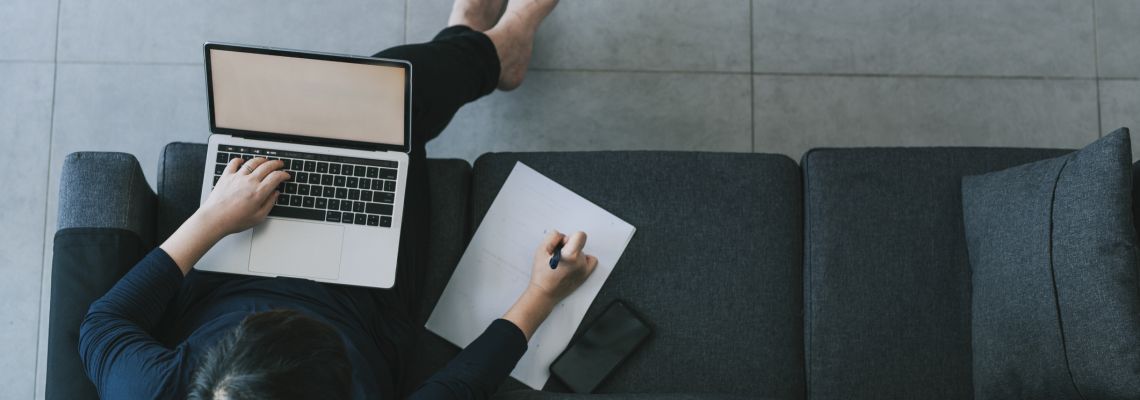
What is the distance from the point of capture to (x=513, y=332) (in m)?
1.32

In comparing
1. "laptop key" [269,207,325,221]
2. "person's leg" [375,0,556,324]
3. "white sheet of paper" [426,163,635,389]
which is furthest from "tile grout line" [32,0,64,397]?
"white sheet of paper" [426,163,635,389]

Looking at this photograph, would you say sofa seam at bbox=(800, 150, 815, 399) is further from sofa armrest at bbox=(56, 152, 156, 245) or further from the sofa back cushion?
sofa armrest at bbox=(56, 152, 156, 245)

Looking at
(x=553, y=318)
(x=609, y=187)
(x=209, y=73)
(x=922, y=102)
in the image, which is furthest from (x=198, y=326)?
(x=922, y=102)

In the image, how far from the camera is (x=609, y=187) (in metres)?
1.49

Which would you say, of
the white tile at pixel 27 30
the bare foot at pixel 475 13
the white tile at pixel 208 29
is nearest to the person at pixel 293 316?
the bare foot at pixel 475 13

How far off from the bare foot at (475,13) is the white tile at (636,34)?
119mm

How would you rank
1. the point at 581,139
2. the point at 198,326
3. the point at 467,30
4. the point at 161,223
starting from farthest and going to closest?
the point at 581,139, the point at 467,30, the point at 161,223, the point at 198,326

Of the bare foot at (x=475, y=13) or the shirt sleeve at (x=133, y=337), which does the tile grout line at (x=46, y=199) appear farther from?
the bare foot at (x=475, y=13)

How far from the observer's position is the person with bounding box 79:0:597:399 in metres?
0.97

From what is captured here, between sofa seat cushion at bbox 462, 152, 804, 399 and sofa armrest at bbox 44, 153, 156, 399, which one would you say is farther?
sofa seat cushion at bbox 462, 152, 804, 399

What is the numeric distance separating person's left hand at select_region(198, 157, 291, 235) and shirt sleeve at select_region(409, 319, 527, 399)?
423 millimetres

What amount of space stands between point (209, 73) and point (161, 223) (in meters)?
0.30

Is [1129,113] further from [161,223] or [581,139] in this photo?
[161,223]

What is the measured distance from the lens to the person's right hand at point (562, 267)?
1.39m
